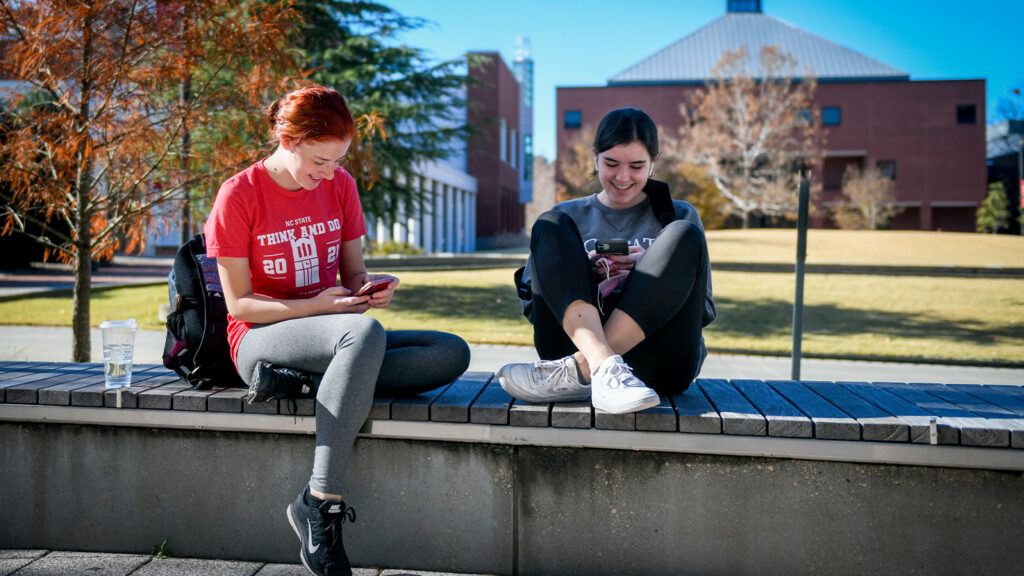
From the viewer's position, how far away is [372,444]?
2.76 meters

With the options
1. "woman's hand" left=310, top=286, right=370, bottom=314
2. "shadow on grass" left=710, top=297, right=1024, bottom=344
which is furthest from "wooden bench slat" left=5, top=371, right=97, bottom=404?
"shadow on grass" left=710, top=297, right=1024, bottom=344

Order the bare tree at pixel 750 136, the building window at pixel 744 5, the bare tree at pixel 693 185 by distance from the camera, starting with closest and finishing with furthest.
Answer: the bare tree at pixel 693 185
the bare tree at pixel 750 136
the building window at pixel 744 5

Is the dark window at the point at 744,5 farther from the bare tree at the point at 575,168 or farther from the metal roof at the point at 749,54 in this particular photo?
the bare tree at the point at 575,168

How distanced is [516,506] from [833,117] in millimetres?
55635

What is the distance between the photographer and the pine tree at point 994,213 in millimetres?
50031

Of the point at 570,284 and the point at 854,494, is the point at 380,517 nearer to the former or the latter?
the point at 570,284

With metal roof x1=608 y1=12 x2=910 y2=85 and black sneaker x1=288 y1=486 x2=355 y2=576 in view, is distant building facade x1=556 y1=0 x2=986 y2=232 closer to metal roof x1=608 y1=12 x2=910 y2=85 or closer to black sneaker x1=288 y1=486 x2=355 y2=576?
metal roof x1=608 y1=12 x2=910 y2=85

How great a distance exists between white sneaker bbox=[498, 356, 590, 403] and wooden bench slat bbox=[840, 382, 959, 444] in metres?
1.06

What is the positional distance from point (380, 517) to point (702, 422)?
121 centimetres

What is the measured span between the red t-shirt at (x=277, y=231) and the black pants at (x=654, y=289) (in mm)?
834

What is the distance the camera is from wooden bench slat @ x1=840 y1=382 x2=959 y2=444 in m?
2.43

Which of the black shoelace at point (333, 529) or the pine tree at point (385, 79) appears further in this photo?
the pine tree at point (385, 79)

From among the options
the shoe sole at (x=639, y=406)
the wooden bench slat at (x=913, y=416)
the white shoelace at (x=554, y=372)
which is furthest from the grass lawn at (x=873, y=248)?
the shoe sole at (x=639, y=406)

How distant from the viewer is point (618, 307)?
277cm
